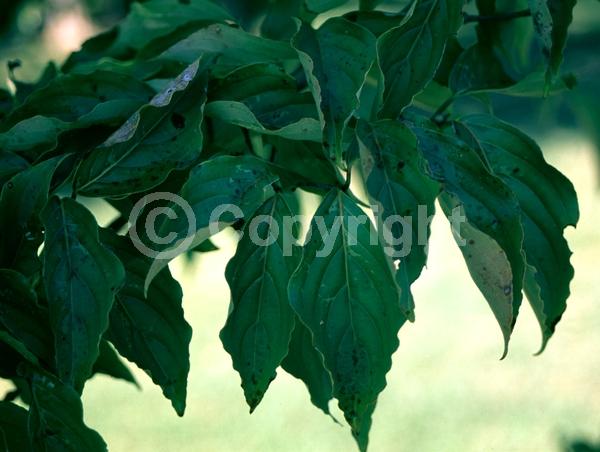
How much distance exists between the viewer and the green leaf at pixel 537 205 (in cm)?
80

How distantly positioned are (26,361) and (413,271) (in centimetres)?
30

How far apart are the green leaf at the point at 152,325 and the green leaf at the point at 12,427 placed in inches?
3.5

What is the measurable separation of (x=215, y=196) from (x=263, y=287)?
0.08 m

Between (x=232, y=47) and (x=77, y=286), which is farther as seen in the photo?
(x=232, y=47)

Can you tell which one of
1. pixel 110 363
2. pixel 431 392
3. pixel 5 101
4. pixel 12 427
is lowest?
pixel 431 392

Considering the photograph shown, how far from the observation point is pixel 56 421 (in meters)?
0.77

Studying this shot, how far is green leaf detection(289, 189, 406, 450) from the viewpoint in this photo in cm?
71

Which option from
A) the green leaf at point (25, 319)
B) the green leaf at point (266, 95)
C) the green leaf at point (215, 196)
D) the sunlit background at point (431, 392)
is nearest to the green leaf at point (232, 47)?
the green leaf at point (266, 95)

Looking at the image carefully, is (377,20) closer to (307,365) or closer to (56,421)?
(307,365)

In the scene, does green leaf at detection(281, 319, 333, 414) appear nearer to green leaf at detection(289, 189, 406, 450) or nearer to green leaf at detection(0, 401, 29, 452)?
green leaf at detection(289, 189, 406, 450)

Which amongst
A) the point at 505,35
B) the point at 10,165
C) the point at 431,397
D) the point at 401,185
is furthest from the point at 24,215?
the point at 431,397

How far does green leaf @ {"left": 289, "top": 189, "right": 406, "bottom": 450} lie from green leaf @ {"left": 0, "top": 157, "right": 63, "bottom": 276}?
198 mm

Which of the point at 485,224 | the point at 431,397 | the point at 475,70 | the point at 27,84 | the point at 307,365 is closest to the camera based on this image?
the point at 485,224

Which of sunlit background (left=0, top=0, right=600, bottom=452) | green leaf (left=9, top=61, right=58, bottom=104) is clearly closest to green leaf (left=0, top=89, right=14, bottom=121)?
green leaf (left=9, top=61, right=58, bottom=104)
